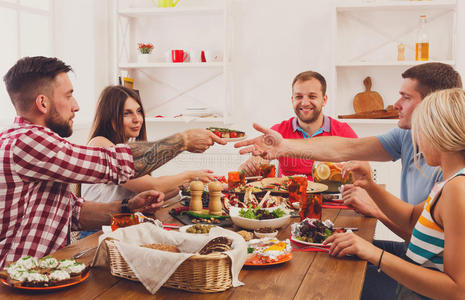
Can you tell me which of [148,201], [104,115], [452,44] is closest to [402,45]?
[452,44]

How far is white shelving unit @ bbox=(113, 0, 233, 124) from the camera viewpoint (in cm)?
439

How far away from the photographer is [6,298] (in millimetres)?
1157

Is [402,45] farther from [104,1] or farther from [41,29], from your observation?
[41,29]

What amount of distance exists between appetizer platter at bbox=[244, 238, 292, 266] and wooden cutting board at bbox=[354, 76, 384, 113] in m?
2.85

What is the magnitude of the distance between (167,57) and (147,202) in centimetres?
259

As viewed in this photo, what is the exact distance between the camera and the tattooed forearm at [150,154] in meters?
1.80

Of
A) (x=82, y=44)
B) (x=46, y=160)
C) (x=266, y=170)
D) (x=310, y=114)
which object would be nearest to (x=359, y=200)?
(x=266, y=170)

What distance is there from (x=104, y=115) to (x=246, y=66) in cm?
204

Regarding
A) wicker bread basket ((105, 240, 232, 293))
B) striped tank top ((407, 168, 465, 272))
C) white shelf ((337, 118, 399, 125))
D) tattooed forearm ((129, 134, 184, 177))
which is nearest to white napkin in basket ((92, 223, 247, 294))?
wicker bread basket ((105, 240, 232, 293))

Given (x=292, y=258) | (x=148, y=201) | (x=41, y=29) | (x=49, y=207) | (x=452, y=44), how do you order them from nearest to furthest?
(x=292, y=258)
(x=49, y=207)
(x=148, y=201)
(x=452, y=44)
(x=41, y=29)

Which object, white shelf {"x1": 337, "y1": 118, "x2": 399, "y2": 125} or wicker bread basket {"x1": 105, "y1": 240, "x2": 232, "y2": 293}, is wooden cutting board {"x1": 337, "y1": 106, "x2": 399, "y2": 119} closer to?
white shelf {"x1": 337, "y1": 118, "x2": 399, "y2": 125}

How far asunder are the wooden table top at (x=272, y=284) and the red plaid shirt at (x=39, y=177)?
0.87 feet

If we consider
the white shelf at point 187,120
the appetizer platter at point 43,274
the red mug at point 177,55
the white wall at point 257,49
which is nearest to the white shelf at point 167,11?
the white wall at point 257,49

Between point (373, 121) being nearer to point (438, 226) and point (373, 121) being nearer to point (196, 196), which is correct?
point (196, 196)
